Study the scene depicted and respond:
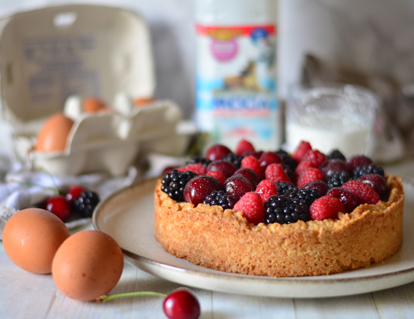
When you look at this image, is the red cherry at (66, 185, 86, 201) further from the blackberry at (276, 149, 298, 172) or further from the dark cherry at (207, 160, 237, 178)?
the blackberry at (276, 149, 298, 172)

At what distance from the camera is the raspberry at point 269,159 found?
1.47 metres

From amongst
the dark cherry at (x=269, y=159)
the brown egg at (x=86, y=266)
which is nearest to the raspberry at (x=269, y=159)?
the dark cherry at (x=269, y=159)

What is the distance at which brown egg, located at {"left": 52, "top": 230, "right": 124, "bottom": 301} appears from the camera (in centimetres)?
108

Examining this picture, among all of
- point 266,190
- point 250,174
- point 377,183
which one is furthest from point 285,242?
point 377,183

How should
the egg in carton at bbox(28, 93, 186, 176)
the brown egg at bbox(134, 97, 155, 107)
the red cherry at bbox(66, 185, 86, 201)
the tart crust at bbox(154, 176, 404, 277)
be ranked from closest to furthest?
the tart crust at bbox(154, 176, 404, 277)
the red cherry at bbox(66, 185, 86, 201)
the egg in carton at bbox(28, 93, 186, 176)
the brown egg at bbox(134, 97, 155, 107)

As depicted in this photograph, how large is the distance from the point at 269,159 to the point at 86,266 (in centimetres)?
66

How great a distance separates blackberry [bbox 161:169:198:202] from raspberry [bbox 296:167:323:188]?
0.31 m

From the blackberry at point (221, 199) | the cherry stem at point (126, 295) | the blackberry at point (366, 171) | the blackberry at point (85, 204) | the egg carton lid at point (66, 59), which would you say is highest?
the egg carton lid at point (66, 59)

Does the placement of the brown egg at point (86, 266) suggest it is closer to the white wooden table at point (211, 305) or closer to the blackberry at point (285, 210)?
the white wooden table at point (211, 305)

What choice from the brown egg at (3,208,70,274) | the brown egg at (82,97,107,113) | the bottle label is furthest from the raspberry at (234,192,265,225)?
the brown egg at (82,97,107,113)

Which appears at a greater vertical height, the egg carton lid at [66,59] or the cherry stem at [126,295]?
the egg carton lid at [66,59]

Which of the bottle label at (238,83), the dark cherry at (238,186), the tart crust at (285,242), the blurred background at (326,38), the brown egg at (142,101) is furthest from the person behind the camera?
the blurred background at (326,38)

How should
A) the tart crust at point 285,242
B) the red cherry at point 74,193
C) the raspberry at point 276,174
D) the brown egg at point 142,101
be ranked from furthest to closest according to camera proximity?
1. the brown egg at point 142,101
2. the red cherry at point 74,193
3. the raspberry at point 276,174
4. the tart crust at point 285,242

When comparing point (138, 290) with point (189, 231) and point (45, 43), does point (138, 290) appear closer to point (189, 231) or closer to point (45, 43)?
point (189, 231)
